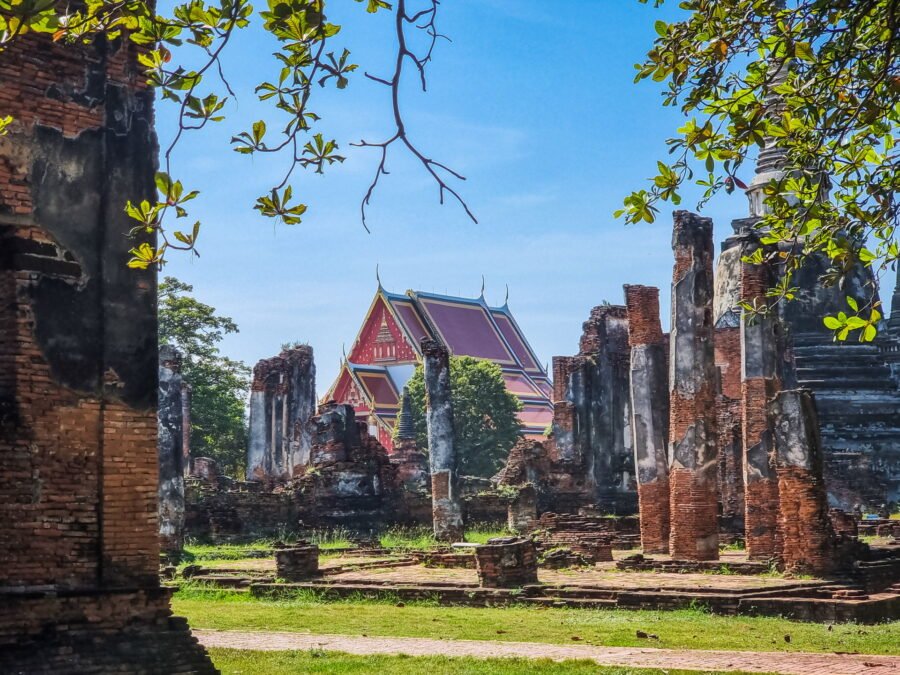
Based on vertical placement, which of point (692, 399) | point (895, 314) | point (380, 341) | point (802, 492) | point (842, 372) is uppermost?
point (380, 341)

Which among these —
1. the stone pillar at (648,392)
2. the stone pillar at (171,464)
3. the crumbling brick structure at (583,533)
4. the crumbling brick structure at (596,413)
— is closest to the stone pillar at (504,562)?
the crumbling brick structure at (583,533)

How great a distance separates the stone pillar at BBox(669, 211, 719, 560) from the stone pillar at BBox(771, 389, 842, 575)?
2.32 meters

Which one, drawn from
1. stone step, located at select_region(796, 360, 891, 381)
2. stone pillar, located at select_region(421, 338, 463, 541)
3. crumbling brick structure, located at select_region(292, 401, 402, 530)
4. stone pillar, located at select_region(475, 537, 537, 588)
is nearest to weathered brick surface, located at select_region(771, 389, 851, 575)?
stone pillar, located at select_region(475, 537, 537, 588)

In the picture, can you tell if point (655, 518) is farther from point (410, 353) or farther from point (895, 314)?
point (410, 353)

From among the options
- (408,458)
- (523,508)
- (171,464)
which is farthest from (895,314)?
(171,464)

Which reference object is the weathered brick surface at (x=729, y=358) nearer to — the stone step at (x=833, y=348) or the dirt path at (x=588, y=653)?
the stone step at (x=833, y=348)

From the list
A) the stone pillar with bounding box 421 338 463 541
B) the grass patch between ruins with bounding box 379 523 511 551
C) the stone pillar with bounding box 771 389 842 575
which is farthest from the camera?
the stone pillar with bounding box 421 338 463 541

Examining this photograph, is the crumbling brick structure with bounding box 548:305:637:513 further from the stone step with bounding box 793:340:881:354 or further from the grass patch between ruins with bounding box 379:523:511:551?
the stone step with bounding box 793:340:881:354

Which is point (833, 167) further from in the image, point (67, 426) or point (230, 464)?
point (230, 464)

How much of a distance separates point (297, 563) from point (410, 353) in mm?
33473

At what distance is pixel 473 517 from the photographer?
26.1 metres

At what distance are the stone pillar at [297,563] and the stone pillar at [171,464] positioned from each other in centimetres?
475

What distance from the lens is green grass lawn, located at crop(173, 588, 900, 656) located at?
946cm

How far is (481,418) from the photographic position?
41.0 m
